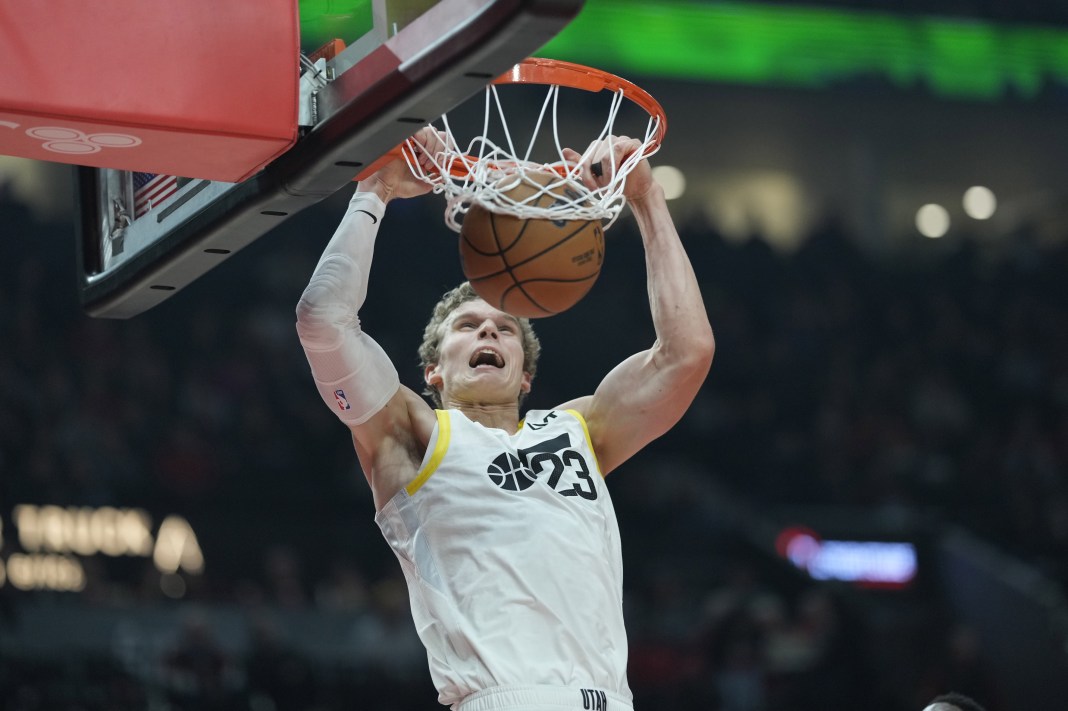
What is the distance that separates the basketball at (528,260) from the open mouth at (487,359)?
0.63 meters

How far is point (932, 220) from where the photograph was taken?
19.0 m

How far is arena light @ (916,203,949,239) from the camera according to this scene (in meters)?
18.8

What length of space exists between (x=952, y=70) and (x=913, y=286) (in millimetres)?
4157

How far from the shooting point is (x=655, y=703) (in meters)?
9.54

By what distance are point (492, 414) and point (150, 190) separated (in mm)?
1178

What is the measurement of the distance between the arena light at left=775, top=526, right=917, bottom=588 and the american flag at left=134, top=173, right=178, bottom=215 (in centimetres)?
848

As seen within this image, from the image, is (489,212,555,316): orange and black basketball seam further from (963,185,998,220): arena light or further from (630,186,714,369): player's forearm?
(963,185,998,220): arena light

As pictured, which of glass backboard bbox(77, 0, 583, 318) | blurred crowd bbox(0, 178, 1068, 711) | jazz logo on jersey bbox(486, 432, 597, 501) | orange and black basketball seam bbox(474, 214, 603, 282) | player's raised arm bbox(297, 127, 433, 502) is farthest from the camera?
blurred crowd bbox(0, 178, 1068, 711)

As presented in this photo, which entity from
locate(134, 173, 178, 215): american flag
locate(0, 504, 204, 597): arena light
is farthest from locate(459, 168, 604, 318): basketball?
locate(0, 504, 204, 597): arena light

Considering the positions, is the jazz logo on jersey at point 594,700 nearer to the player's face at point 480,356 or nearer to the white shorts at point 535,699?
the white shorts at point 535,699

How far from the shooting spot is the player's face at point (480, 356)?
411 cm

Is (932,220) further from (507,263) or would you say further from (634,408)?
(507,263)

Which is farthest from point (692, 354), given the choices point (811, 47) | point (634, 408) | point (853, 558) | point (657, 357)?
point (811, 47)

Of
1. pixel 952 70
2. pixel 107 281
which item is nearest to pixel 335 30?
pixel 107 281
